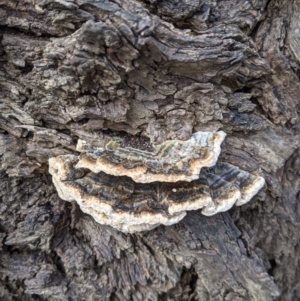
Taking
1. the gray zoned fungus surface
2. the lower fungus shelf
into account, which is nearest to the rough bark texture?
the gray zoned fungus surface

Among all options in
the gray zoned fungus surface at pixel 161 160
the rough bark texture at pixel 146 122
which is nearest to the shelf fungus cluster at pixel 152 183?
the gray zoned fungus surface at pixel 161 160

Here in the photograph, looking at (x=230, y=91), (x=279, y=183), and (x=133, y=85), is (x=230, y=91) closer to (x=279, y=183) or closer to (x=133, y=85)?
(x=133, y=85)

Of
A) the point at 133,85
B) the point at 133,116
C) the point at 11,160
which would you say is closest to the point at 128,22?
the point at 133,85

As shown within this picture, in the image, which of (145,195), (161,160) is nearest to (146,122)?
(161,160)

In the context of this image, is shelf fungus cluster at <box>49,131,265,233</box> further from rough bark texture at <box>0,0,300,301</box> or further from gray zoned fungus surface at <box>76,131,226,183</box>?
rough bark texture at <box>0,0,300,301</box>

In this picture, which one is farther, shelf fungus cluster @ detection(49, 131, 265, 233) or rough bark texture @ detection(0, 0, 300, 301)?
rough bark texture @ detection(0, 0, 300, 301)

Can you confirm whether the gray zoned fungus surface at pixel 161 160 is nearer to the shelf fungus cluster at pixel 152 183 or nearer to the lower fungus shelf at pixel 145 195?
the shelf fungus cluster at pixel 152 183

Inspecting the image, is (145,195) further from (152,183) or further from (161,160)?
(161,160)
